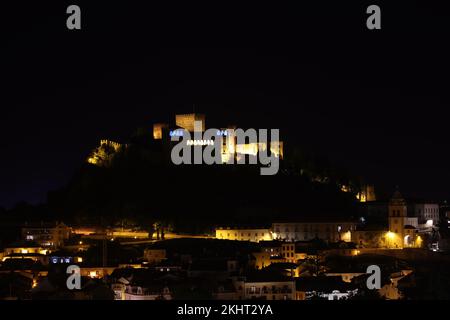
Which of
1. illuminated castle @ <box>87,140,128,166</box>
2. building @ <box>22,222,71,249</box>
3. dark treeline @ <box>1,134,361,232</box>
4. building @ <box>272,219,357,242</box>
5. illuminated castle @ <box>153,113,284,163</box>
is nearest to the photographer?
building @ <box>22,222,71,249</box>

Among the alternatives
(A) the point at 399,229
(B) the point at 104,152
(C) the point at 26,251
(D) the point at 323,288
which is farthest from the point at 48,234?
(D) the point at 323,288

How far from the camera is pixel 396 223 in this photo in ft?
213

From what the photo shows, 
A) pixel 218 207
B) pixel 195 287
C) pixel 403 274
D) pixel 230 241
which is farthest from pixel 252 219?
pixel 195 287

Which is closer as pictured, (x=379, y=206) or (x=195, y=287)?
(x=195, y=287)

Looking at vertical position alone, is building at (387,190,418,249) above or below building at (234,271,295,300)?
above

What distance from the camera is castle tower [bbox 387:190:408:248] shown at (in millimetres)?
63628

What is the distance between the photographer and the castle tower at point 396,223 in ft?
209

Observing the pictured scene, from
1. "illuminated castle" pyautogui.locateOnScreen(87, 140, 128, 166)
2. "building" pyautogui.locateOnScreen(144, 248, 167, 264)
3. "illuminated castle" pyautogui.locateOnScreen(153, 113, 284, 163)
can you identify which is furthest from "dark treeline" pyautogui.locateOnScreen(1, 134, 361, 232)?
"building" pyautogui.locateOnScreen(144, 248, 167, 264)

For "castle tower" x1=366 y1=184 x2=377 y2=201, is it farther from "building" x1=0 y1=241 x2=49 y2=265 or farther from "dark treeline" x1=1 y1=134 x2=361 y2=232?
"building" x1=0 y1=241 x2=49 y2=265

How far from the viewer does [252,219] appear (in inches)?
2820

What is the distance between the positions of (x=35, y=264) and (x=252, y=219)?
23.1 m

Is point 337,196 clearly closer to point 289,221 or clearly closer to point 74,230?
point 289,221

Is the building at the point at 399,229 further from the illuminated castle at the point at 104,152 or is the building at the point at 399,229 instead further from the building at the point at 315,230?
the illuminated castle at the point at 104,152
